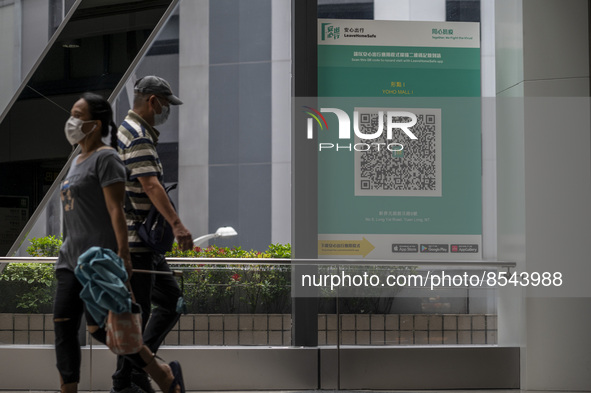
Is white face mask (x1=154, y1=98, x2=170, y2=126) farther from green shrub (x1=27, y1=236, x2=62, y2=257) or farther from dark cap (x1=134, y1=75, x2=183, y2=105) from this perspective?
green shrub (x1=27, y1=236, x2=62, y2=257)

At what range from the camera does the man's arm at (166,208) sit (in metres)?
3.70

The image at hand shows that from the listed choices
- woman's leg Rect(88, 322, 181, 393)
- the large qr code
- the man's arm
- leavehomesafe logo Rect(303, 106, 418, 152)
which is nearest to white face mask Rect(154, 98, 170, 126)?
the man's arm

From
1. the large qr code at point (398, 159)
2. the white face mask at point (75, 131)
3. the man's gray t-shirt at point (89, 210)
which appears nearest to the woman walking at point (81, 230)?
the man's gray t-shirt at point (89, 210)

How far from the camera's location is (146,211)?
3.90 metres

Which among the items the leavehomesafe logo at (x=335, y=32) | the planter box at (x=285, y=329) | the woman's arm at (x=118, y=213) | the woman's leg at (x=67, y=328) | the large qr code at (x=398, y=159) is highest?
the leavehomesafe logo at (x=335, y=32)

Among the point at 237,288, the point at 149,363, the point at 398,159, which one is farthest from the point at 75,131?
the point at 398,159

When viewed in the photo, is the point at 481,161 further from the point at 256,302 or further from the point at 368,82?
the point at 256,302

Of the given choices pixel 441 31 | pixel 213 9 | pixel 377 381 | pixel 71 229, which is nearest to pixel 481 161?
pixel 441 31

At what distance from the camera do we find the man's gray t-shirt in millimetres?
3543

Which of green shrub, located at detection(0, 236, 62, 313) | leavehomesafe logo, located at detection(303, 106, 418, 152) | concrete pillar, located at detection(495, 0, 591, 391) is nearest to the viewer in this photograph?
concrete pillar, located at detection(495, 0, 591, 391)

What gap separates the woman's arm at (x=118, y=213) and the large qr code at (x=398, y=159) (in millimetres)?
2200

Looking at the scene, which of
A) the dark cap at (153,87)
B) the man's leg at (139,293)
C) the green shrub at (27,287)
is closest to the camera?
the man's leg at (139,293)

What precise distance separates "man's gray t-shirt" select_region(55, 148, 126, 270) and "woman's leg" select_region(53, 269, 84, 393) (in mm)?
92

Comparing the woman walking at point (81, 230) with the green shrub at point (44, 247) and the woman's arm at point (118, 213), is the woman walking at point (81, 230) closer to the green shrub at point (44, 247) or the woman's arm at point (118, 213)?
the woman's arm at point (118, 213)
